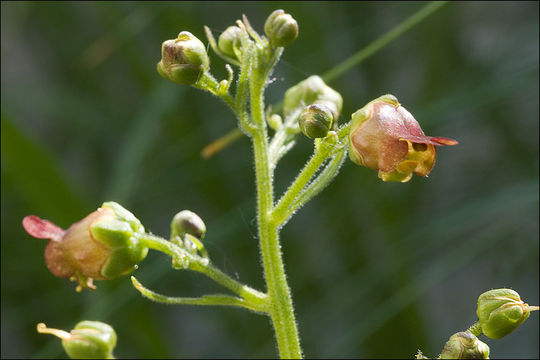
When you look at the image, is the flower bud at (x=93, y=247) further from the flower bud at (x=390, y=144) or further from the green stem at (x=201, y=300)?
the flower bud at (x=390, y=144)

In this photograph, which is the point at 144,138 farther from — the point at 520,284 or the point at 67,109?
the point at 520,284

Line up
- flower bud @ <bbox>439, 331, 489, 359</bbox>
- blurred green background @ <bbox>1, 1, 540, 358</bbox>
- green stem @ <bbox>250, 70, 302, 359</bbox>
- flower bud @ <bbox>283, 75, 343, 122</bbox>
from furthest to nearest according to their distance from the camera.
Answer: blurred green background @ <bbox>1, 1, 540, 358</bbox> < flower bud @ <bbox>283, 75, 343, 122</bbox> < green stem @ <bbox>250, 70, 302, 359</bbox> < flower bud @ <bbox>439, 331, 489, 359</bbox>

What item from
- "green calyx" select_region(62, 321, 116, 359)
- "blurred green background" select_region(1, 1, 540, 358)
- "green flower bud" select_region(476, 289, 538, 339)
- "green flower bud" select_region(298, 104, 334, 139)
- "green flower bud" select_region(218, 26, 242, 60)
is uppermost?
"blurred green background" select_region(1, 1, 540, 358)

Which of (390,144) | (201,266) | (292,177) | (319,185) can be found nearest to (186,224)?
(201,266)

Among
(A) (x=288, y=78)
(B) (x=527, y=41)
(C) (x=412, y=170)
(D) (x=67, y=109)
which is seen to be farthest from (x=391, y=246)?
(D) (x=67, y=109)

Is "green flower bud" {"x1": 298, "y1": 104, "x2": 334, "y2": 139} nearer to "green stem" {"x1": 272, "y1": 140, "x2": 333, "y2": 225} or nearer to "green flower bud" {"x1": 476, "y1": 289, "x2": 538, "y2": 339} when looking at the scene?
"green stem" {"x1": 272, "y1": 140, "x2": 333, "y2": 225}

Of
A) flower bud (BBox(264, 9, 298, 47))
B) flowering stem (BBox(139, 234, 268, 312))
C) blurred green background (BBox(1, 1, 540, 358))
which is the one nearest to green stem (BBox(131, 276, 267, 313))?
flowering stem (BBox(139, 234, 268, 312))
